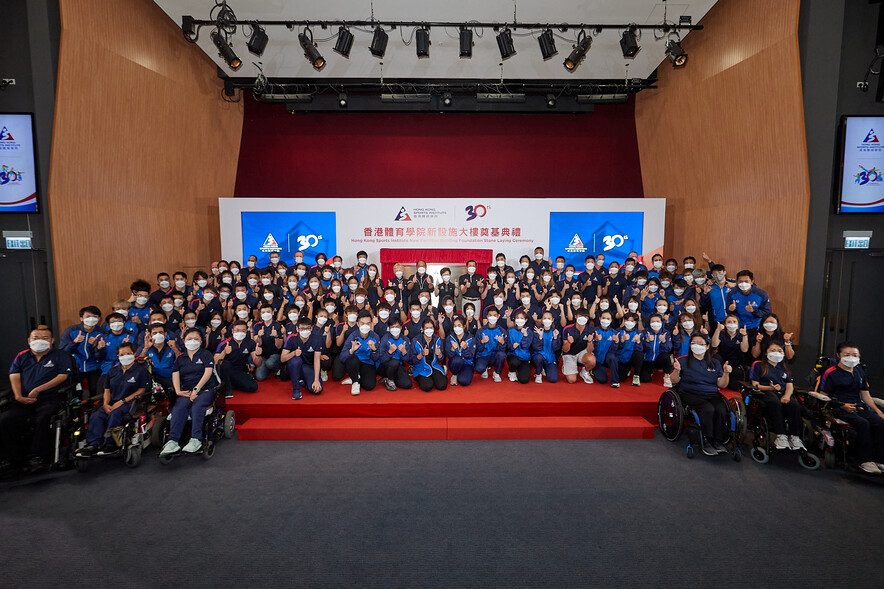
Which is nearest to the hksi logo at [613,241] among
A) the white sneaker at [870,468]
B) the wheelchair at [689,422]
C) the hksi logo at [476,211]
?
the hksi logo at [476,211]

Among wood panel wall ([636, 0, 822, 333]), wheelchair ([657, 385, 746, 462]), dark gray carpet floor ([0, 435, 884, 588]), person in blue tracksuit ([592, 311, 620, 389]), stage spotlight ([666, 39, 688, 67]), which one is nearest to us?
dark gray carpet floor ([0, 435, 884, 588])

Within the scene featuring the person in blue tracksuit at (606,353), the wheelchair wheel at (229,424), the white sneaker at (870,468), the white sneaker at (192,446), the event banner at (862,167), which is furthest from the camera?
the event banner at (862,167)

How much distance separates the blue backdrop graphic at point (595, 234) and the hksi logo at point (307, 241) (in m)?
5.33

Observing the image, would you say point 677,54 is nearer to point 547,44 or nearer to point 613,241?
point 547,44

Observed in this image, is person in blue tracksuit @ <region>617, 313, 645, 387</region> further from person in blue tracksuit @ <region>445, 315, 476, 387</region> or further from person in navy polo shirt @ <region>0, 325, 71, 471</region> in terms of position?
person in navy polo shirt @ <region>0, 325, 71, 471</region>

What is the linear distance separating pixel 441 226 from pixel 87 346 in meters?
6.48

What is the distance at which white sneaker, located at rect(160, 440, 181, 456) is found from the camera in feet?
12.8

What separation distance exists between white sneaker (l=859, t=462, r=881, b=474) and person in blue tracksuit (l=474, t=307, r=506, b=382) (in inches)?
146

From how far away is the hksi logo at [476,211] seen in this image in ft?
29.9

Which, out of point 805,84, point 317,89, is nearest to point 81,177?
point 317,89

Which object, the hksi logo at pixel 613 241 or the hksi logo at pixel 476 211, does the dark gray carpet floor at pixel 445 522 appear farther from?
the hksi logo at pixel 476 211

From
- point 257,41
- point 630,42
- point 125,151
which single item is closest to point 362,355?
point 257,41

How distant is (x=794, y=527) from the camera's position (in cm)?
309

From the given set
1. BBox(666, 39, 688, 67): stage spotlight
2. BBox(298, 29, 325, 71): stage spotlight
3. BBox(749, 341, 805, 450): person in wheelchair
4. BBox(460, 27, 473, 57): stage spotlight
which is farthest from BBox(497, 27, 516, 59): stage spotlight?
BBox(749, 341, 805, 450): person in wheelchair
